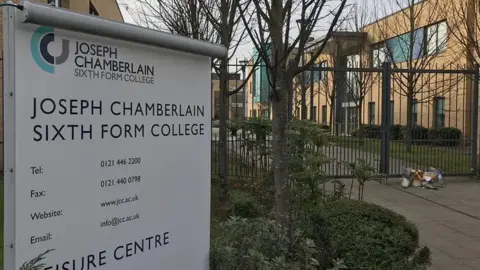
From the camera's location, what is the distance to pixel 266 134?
30.4ft

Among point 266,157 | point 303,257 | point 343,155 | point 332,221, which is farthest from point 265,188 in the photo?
point 343,155

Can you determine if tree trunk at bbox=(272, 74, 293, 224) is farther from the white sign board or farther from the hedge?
the hedge

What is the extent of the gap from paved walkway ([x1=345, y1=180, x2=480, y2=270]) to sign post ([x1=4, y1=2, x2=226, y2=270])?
132 inches

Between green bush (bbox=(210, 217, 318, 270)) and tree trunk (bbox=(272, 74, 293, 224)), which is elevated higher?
tree trunk (bbox=(272, 74, 293, 224))

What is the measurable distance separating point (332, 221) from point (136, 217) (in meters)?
2.15

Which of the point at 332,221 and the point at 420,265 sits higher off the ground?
the point at 332,221

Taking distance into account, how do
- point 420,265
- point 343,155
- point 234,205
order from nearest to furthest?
point 420,265
point 234,205
point 343,155

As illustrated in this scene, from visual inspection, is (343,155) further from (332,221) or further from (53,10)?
(53,10)

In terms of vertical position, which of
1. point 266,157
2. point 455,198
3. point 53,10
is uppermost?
point 53,10

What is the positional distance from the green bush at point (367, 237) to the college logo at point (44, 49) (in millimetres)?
2814

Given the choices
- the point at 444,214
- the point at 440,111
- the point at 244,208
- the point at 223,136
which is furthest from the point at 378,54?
the point at 244,208

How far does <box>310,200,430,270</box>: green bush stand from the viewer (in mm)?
4031

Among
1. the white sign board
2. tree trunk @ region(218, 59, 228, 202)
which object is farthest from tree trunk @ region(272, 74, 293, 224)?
tree trunk @ region(218, 59, 228, 202)

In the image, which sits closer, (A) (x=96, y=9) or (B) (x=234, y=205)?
(B) (x=234, y=205)
